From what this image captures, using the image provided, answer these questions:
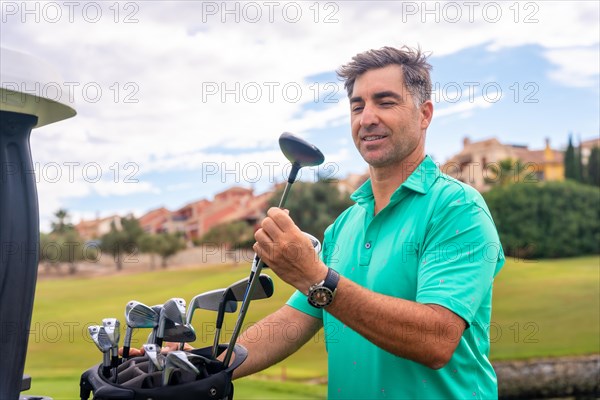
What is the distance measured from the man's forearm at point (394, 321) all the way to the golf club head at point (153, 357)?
43 cm

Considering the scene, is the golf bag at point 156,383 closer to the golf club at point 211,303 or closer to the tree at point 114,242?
the golf club at point 211,303

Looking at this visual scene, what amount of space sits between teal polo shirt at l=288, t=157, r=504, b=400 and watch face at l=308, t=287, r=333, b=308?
10.4 inches

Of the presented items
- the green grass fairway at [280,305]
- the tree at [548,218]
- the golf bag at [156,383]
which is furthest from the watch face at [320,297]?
the tree at [548,218]

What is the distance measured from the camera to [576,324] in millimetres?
17703

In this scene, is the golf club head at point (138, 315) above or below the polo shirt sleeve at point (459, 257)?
below

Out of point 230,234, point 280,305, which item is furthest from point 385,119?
point 230,234

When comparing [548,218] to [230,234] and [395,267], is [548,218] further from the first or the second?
[395,267]

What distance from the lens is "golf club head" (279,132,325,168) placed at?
1653 mm

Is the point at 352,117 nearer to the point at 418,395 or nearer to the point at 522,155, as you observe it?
the point at 418,395

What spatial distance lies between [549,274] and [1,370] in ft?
71.7

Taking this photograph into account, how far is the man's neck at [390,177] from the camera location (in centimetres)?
207

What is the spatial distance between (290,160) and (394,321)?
0.49 m

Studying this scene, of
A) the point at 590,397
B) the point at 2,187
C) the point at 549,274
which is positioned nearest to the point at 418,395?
the point at 2,187

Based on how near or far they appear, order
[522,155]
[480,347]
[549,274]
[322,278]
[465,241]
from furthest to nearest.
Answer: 1. [522,155]
2. [549,274]
3. [480,347]
4. [465,241]
5. [322,278]
